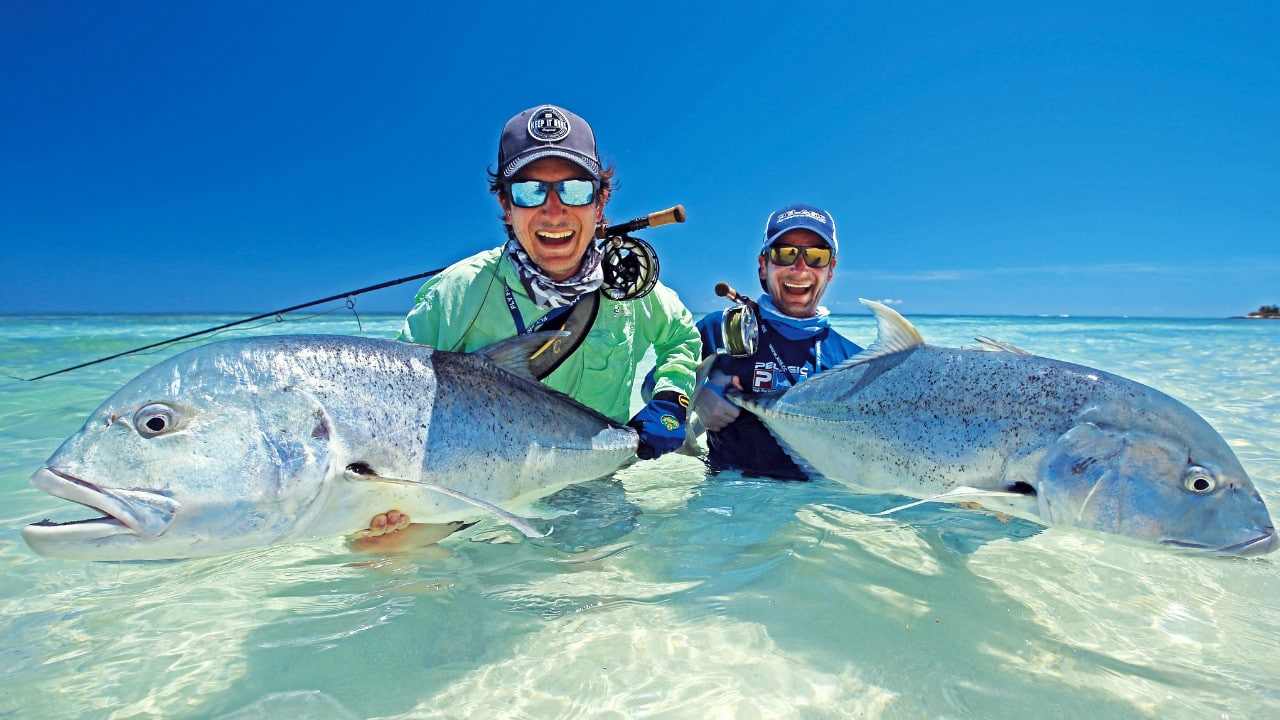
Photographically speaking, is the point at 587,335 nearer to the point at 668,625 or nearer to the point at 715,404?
the point at 715,404

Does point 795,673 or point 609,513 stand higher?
point 609,513

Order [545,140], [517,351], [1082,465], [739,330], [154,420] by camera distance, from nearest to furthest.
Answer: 1. [154,420]
2. [1082,465]
3. [517,351]
4. [545,140]
5. [739,330]

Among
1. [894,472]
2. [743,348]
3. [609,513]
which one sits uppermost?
[743,348]

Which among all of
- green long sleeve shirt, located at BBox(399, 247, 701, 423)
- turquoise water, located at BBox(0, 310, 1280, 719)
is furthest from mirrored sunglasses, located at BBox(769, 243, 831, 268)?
turquoise water, located at BBox(0, 310, 1280, 719)

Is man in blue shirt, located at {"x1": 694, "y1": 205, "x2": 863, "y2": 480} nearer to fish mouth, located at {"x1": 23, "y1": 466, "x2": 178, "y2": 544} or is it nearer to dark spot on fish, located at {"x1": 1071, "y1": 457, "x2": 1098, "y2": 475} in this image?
dark spot on fish, located at {"x1": 1071, "y1": 457, "x2": 1098, "y2": 475}

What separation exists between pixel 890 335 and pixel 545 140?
6.30ft

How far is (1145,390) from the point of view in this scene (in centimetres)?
227

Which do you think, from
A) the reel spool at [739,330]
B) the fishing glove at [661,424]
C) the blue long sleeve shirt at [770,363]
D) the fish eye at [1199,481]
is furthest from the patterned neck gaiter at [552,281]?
the fish eye at [1199,481]

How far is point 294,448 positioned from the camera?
192 centimetres

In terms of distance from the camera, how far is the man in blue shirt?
3.87 metres

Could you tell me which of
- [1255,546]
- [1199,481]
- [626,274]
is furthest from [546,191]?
[1255,546]

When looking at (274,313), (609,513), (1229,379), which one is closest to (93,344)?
(274,313)

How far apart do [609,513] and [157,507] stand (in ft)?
6.58

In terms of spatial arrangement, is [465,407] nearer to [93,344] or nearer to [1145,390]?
[1145,390]
